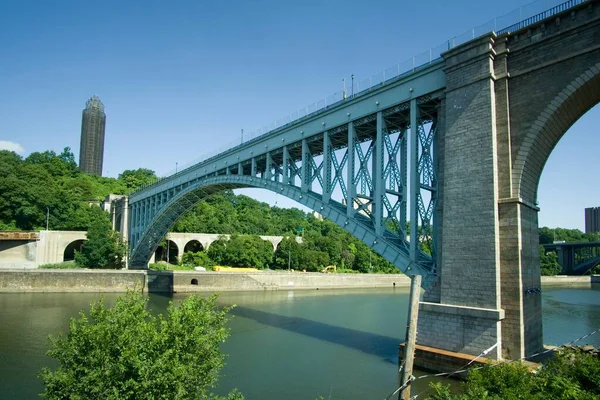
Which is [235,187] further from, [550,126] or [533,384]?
[533,384]

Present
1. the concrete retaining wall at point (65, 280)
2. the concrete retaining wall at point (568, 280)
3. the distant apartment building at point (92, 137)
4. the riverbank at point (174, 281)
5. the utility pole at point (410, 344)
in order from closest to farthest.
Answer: the utility pole at point (410, 344), the concrete retaining wall at point (65, 280), the riverbank at point (174, 281), the concrete retaining wall at point (568, 280), the distant apartment building at point (92, 137)

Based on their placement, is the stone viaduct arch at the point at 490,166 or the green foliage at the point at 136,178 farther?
the green foliage at the point at 136,178

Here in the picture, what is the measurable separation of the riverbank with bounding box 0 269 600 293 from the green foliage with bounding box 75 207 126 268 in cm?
631

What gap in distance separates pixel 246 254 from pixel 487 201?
131ft

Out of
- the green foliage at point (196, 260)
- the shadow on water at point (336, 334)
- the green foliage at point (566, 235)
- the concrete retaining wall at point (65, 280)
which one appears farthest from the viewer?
the green foliage at point (566, 235)

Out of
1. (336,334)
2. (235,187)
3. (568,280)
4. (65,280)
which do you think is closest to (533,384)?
(336,334)

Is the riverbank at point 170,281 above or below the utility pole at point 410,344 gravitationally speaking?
below

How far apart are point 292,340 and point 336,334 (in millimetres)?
2683

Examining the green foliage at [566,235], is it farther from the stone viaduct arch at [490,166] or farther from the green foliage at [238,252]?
the stone viaduct arch at [490,166]

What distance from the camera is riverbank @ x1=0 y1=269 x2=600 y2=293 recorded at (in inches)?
1394

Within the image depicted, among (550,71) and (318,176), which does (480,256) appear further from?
(318,176)

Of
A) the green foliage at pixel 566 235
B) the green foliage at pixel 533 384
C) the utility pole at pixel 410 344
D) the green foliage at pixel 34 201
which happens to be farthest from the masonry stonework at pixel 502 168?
the green foliage at pixel 566 235

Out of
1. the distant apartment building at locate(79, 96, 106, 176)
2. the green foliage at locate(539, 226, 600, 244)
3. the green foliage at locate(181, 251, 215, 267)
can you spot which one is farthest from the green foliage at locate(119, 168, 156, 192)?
the green foliage at locate(539, 226, 600, 244)

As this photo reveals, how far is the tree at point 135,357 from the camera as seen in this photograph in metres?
7.48
